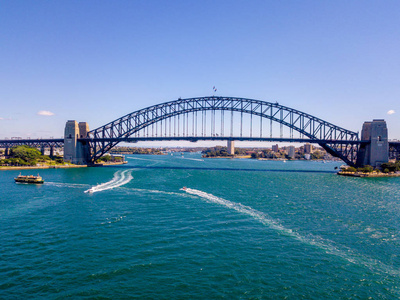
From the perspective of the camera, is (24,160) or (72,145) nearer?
(24,160)

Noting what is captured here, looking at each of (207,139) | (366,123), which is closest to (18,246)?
(207,139)

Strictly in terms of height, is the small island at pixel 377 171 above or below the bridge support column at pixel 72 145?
below

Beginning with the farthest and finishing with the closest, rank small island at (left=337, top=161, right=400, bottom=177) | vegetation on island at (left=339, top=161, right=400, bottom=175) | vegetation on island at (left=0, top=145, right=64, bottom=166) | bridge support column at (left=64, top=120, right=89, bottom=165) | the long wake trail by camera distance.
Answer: bridge support column at (left=64, top=120, right=89, bottom=165) < vegetation on island at (left=0, top=145, right=64, bottom=166) < vegetation on island at (left=339, top=161, right=400, bottom=175) < small island at (left=337, top=161, right=400, bottom=177) < the long wake trail

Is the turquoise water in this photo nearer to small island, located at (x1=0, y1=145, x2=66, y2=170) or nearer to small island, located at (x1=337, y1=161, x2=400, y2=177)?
small island, located at (x1=337, y1=161, x2=400, y2=177)

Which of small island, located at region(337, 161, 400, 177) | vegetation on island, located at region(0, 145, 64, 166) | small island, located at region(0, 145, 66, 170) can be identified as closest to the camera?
small island, located at region(337, 161, 400, 177)

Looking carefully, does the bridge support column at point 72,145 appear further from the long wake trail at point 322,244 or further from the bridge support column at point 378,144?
the bridge support column at point 378,144

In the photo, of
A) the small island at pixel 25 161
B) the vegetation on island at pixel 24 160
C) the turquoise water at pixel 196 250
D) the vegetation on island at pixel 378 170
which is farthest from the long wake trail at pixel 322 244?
the vegetation on island at pixel 24 160

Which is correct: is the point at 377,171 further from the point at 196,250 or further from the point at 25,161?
the point at 25,161

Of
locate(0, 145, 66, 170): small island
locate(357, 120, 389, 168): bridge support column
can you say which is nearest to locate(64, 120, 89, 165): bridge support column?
locate(0, 145, 66, 170): small island

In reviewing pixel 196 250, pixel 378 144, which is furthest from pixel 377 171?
pixel 196 250
